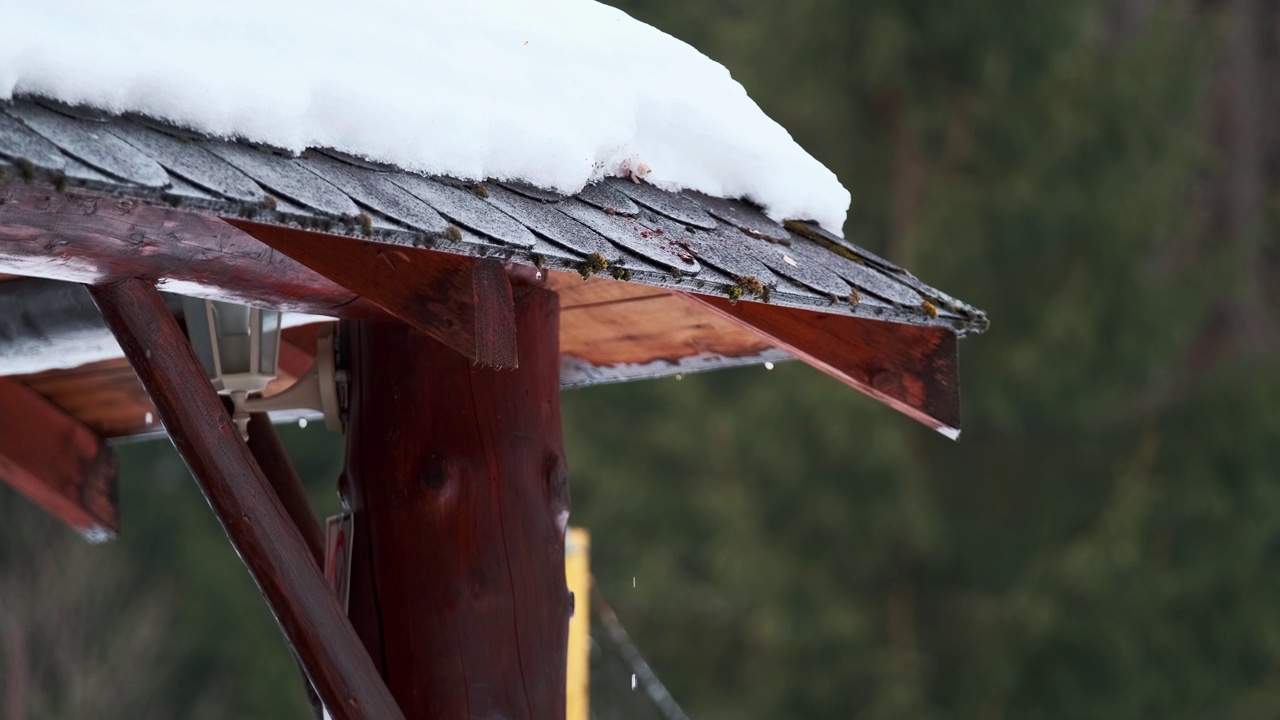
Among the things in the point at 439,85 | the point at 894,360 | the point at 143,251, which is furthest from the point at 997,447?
the point at 143,251

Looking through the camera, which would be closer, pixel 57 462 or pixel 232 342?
pixel 232 342

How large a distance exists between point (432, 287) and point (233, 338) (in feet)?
1.91

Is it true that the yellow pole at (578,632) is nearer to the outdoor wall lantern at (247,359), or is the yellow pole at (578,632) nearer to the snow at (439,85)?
the outdoor wall lantern at (247,359)

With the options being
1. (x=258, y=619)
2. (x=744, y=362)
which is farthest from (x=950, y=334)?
(x=258, y=619)

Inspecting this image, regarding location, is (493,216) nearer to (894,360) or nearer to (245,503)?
(245,503)

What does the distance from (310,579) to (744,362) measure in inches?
34.4

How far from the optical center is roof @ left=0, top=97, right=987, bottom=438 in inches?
42.9

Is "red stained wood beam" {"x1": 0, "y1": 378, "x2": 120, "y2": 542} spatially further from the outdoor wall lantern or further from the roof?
the roof

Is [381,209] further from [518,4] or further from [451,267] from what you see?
[518,4]

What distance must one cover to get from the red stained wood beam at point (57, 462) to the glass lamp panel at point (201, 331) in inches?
23.7

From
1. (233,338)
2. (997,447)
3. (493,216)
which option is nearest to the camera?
(493,216)

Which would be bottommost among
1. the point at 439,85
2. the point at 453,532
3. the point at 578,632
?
the point at 578,632

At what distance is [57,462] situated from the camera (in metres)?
2.53

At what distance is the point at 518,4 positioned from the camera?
1865mm
